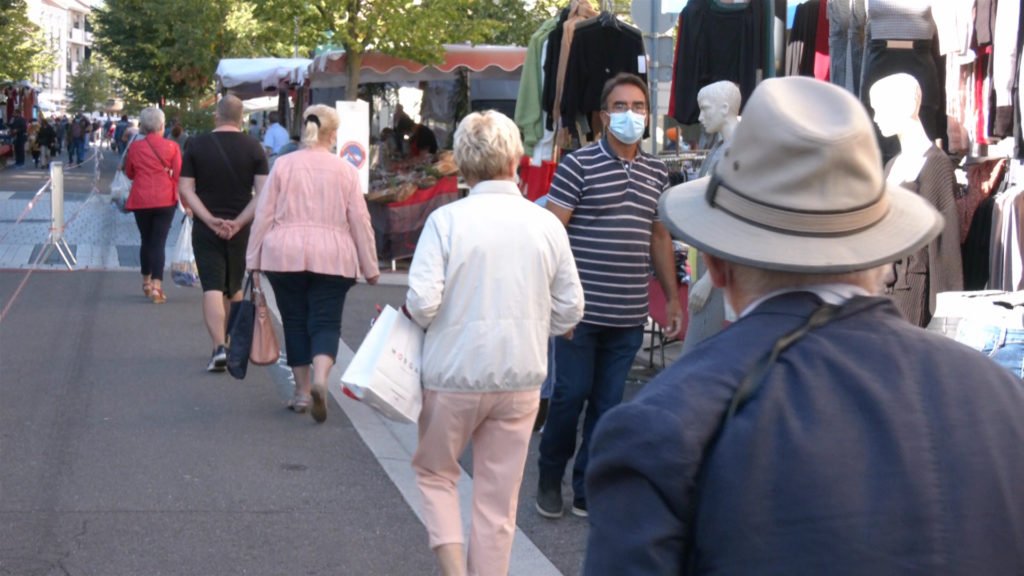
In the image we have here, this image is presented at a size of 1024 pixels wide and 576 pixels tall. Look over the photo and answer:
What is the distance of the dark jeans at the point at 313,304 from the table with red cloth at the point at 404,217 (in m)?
8.25

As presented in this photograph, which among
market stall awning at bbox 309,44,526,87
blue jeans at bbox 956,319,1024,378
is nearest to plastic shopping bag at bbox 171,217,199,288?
market stall awning at bbox 309,44,526,87

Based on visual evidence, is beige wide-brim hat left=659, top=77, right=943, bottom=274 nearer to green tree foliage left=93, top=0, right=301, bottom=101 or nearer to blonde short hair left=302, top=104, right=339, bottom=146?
blonde short hair left=302, top=104, right=339, bottom=146

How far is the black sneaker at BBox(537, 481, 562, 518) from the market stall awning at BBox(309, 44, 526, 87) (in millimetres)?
11620

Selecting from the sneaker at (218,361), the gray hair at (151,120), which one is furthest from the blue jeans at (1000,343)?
the gray hair at (151,120)

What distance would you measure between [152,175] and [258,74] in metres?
11.1

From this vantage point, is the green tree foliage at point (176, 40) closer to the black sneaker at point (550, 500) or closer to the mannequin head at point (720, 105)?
the mannequin head at point (720, 105)

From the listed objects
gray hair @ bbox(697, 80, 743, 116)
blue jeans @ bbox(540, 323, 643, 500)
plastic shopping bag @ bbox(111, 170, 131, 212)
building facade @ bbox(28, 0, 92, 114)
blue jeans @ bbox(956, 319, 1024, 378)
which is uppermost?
building facade @ bbox(28, 0, 92, 114)

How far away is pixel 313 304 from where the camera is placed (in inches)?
290

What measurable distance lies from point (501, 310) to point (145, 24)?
43932mm

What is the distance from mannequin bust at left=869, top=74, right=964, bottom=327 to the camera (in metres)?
5.86

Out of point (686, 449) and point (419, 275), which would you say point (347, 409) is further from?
point (686, 449)

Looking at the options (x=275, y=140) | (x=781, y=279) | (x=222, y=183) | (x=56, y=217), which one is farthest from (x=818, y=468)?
(x=275, y=140)

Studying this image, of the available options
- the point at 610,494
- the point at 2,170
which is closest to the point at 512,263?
the point at 610,494

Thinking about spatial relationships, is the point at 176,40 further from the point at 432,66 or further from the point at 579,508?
the point at 579,508
